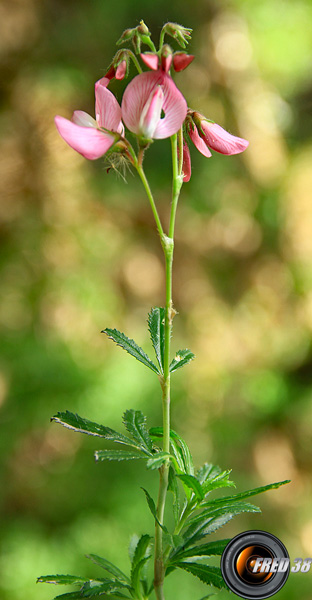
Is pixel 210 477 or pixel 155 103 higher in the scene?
pixel 155 103

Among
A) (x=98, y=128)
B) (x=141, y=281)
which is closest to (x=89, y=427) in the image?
(x=98, y=128)

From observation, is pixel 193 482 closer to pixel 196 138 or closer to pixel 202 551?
pixel 202 551

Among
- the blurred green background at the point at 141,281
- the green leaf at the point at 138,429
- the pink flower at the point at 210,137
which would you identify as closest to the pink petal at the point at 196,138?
the pink flower at the point at 210,137

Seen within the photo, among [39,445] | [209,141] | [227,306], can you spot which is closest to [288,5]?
[227,306]

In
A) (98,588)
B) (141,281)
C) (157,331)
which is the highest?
(141,281)

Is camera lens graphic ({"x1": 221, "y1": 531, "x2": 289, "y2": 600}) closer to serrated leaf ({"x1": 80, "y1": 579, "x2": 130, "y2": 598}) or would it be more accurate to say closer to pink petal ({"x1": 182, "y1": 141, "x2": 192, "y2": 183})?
serrated leaf ({"x1": 80, "y1": 579, "x2": 130, "y2": 598})

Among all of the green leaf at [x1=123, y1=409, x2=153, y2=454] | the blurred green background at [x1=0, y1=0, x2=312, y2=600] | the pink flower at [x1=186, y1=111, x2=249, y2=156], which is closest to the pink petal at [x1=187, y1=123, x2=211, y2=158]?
the pink flower at [x1=186, y1=111, x2=249, y2=156]
